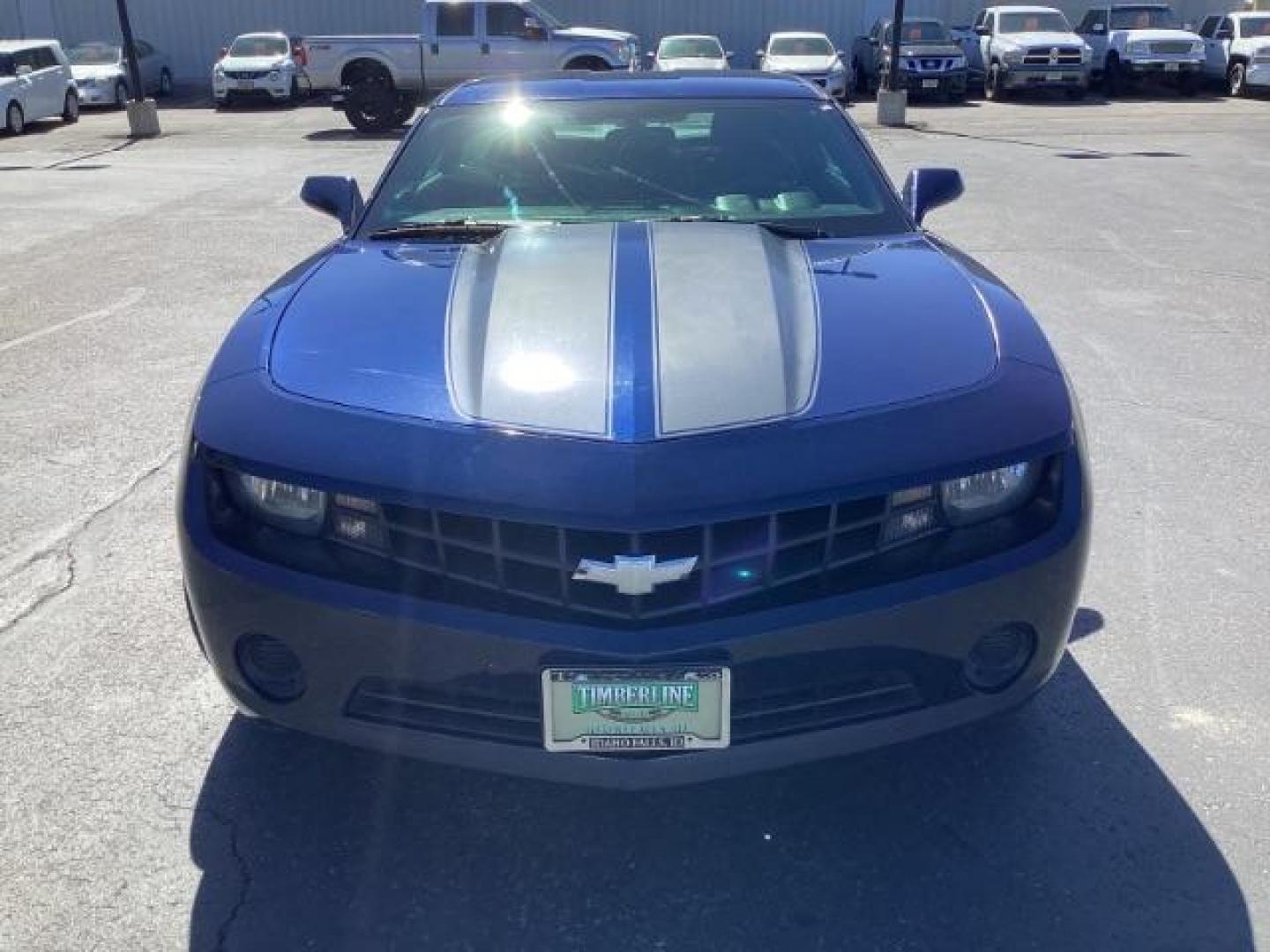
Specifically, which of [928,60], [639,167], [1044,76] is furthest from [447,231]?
[1044,76]

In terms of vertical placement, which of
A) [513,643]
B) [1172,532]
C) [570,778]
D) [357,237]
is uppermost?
[357,237]

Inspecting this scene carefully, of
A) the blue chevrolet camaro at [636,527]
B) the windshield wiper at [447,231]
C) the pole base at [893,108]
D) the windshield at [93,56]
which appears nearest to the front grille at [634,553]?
the blue chevrolet camaro at [636,527]

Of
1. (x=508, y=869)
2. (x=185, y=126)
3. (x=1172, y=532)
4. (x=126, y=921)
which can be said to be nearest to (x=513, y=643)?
(x=508, y=869)

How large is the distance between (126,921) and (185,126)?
75.3ft

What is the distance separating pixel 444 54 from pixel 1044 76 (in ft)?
38.8

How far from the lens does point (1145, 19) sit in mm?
27062

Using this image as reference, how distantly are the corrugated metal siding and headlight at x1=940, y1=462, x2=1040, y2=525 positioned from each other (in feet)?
102

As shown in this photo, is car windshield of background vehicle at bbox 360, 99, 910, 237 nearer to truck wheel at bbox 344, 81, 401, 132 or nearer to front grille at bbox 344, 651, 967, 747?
front grille at bbox 344, 651, 967, 747

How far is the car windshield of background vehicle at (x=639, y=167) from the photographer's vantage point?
3830 millimetres

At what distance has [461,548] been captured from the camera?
241cm

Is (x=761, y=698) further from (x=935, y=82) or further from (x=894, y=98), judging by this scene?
(x=935, y=82)

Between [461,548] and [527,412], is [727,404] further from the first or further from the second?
[461,548]

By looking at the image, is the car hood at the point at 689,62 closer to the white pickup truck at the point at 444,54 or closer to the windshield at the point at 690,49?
the windshield at the point at 690,49

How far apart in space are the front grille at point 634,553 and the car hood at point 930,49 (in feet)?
80.6
